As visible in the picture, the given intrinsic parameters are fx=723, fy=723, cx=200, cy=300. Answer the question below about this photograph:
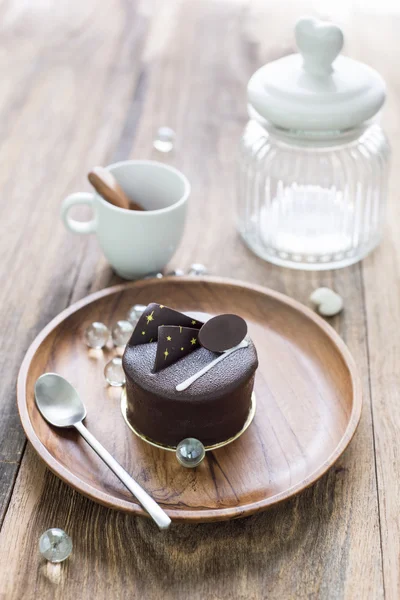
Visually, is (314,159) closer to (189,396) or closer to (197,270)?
(197,270)

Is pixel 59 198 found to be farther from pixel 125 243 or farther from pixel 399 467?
pixel 399 467

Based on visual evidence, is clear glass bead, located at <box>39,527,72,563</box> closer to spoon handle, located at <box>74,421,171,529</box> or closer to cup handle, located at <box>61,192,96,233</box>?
spoon handle, located at <box>74,421,171,529</box>

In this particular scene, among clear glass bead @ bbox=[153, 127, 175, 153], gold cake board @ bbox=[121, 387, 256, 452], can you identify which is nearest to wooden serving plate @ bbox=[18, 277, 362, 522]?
gold cake board @ bbox=[121, 387, 256, 452]

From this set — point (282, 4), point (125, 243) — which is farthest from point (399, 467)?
point (282, 4)

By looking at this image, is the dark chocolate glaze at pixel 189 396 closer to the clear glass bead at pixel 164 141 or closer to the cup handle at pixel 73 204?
the cup handle at pixel 73 204

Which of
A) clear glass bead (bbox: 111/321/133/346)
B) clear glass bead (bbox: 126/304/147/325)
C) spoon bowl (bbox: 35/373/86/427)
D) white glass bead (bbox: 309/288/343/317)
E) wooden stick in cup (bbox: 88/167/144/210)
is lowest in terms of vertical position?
white glass bead (bbox: 309/288/343/317)

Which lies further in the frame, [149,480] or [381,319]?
[381,319]
